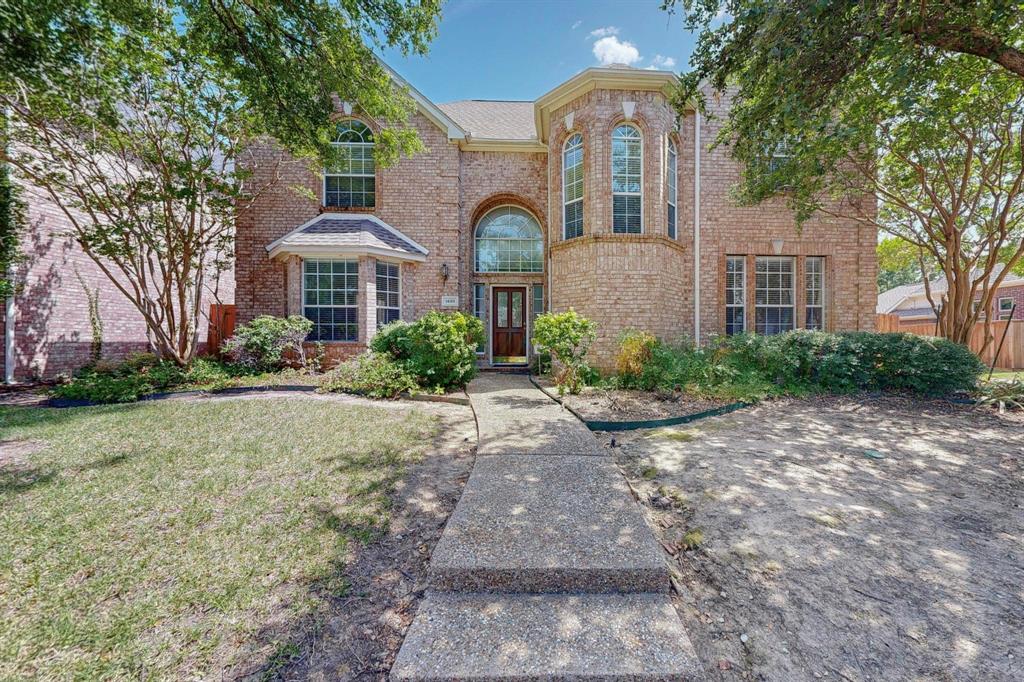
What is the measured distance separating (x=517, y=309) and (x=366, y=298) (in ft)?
14.5

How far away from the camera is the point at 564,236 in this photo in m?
9.34

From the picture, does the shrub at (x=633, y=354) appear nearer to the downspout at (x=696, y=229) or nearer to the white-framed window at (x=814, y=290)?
the downspout at (x=696, y=229)

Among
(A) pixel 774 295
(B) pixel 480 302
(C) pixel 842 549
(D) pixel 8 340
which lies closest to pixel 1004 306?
(A) pixel 774 295

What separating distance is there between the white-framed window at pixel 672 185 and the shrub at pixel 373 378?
705 cm

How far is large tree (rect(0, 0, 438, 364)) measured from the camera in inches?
211

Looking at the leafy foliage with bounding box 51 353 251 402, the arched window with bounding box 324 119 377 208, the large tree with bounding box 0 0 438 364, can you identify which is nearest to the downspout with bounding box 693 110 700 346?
the large tree with bounding box 0 0 438 364

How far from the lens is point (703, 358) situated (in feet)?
24.9

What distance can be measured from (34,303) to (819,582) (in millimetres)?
14010

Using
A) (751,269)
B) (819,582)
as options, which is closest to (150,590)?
(819,582)

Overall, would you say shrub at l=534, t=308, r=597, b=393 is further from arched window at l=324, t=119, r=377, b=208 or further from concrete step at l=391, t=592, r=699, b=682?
arched window at l=324, t=119, r=377, b=208

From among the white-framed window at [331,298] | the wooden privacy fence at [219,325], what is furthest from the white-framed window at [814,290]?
the wooden privacy fence at [219,325]

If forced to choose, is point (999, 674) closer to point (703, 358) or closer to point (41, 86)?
point (703, 358)

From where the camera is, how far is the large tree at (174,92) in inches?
211

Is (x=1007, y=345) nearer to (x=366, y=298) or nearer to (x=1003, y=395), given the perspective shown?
(x=1003, y=395)
